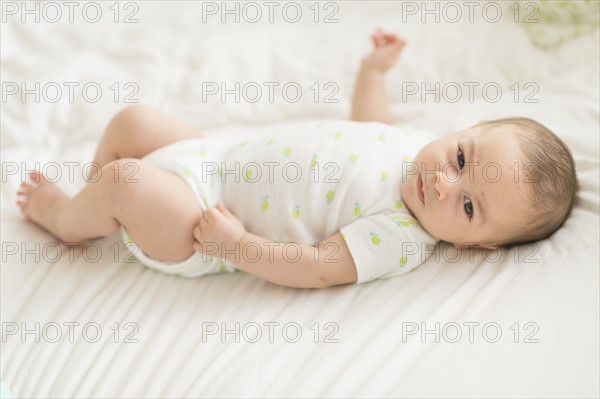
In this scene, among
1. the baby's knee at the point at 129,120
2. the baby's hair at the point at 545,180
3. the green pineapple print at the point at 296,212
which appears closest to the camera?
the baby's hair at the point at 545,180

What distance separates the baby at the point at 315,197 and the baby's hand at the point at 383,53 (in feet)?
0.77

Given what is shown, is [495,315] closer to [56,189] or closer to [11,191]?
[56,189]

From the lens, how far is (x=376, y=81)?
1.40 metres

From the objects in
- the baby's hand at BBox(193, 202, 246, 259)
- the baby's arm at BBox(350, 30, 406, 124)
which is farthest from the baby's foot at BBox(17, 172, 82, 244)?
the baby's arm at BBox(350, 30, 406, 124)

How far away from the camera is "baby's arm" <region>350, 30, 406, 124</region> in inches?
53.9

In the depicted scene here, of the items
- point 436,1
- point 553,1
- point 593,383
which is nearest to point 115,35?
point 436,1

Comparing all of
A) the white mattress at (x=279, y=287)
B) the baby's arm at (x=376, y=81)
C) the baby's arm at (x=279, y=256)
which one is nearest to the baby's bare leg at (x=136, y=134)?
the white mattress at (x=279, y=287)

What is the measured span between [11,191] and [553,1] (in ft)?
4.15

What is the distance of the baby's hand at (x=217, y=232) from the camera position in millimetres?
1086

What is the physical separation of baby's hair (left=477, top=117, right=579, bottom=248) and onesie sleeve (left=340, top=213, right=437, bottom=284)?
0.51 ft

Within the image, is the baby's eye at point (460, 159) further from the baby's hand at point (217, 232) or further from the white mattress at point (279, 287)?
the baby's hand at point (217, 232)

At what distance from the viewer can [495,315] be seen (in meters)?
0.96

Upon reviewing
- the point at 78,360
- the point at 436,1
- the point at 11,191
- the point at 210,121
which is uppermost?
the point at 436,1

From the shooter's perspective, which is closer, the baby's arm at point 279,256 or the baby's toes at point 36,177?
the baby's arm at point 279,256
